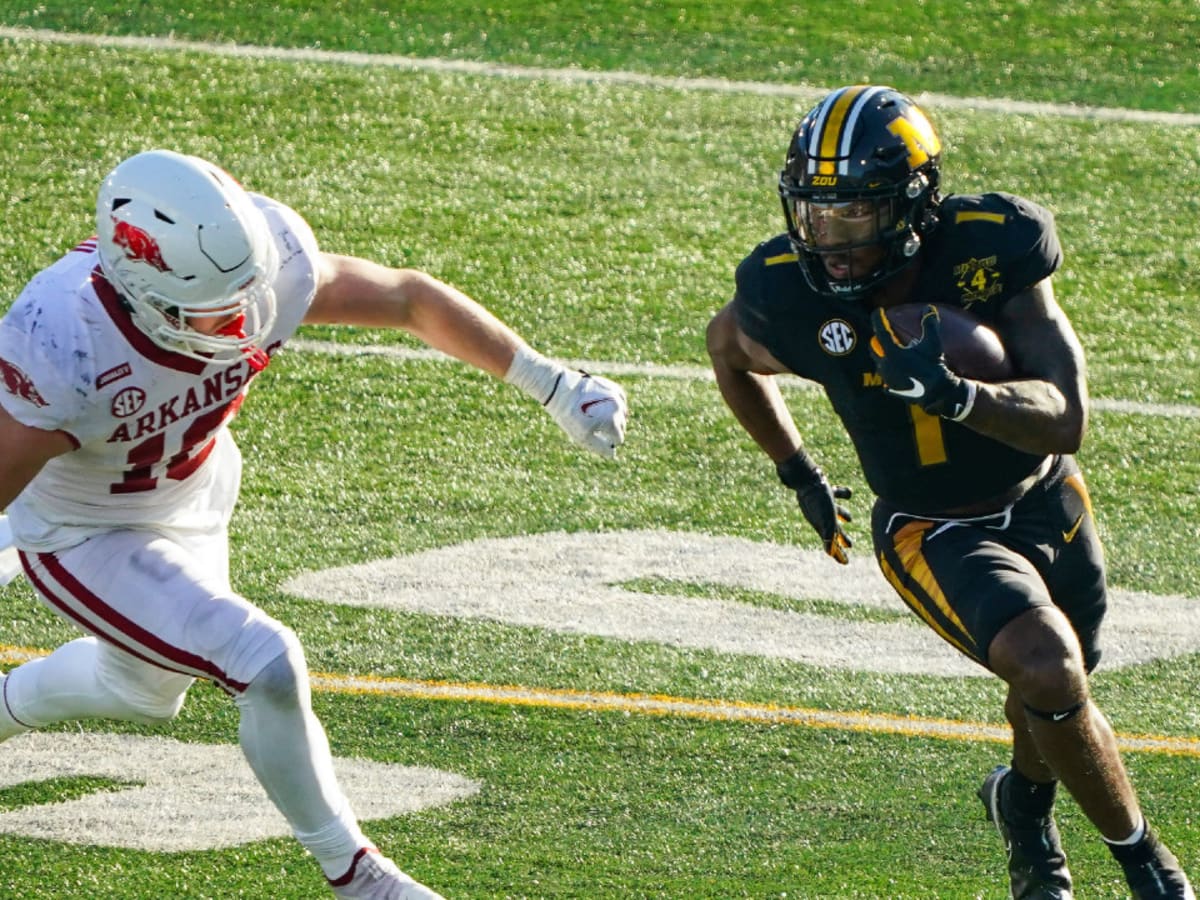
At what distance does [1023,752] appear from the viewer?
4488mm

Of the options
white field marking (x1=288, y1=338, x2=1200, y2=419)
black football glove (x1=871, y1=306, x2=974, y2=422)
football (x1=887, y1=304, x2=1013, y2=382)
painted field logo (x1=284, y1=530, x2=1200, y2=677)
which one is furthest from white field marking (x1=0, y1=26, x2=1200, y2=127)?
black football glove (x1=871, y1=306, x2=974, y2=422)

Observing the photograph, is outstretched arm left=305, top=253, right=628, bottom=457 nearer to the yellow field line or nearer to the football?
the football

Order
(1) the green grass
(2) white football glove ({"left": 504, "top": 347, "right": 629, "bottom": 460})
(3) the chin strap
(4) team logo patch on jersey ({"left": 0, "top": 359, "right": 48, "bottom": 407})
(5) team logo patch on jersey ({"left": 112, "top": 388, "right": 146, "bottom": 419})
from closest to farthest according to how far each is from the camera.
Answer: (4) team logo patch on jersey ({"left": 0, "top": 359, "right": 48, "bottom": 407}) → (5) team logo patch on jersey ({"left": 112, "top": 388, "right": 146, "bottom": 419}) → (2) white football glove ({"left": 504, "top": 347, "right": 629, "bottom": 460}) → (3) the chin strap → (1) the green grass

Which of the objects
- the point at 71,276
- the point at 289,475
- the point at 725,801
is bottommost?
the point at 289,475

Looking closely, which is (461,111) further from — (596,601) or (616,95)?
(596,601)

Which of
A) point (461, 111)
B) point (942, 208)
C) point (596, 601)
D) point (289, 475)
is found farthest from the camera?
point (461, 111)

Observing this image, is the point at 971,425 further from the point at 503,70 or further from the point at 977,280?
the point at 503,70

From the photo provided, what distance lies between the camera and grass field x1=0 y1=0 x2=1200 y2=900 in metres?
4.68

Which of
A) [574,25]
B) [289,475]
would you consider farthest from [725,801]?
[574,25]

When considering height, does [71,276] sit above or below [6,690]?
above

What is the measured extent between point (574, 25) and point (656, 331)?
12.7 feet

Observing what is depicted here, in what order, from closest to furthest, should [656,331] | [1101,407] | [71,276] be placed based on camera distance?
[71,276], [1101,407], [656,331]

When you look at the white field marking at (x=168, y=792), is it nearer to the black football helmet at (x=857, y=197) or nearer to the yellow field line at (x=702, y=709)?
the yellow field line at (x=702, y=709)

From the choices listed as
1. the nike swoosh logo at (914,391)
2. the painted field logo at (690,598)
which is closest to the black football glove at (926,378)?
the nike swoosh logo at (914,391)
